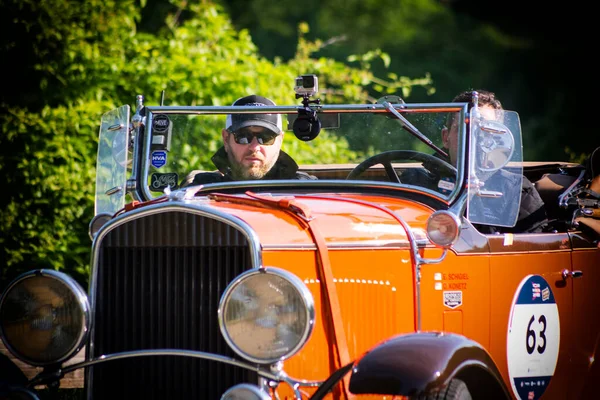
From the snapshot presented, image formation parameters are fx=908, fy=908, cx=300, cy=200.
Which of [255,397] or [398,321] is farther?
[398,321]

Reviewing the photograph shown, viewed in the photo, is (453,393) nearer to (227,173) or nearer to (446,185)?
(446,185)

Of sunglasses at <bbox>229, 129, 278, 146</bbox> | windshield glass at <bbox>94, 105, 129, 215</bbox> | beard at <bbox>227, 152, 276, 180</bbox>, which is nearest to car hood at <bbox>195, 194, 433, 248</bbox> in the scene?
beard at <bbox>227, 152, 276, 180</bbox>

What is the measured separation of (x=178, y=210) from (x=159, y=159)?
109 cm

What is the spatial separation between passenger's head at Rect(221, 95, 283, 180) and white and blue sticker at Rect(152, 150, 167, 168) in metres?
0.35

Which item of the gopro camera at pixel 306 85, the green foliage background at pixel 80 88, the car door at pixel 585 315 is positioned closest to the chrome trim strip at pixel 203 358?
the gopro camera at pixel 306 85

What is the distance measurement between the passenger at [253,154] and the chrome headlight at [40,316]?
1124 millimetres

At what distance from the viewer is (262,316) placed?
3475 millimetres

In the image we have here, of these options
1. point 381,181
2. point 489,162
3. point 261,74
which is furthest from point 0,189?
point 489,162

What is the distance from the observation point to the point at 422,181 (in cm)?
450

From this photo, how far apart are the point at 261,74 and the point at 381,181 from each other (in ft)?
14.1

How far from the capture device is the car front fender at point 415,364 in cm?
332

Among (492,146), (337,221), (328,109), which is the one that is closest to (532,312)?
(492,146)

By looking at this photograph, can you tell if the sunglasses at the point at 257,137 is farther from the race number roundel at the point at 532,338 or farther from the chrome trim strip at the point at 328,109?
the race number roundel at the point at 532,338

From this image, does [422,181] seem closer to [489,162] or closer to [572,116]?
[489,162]
